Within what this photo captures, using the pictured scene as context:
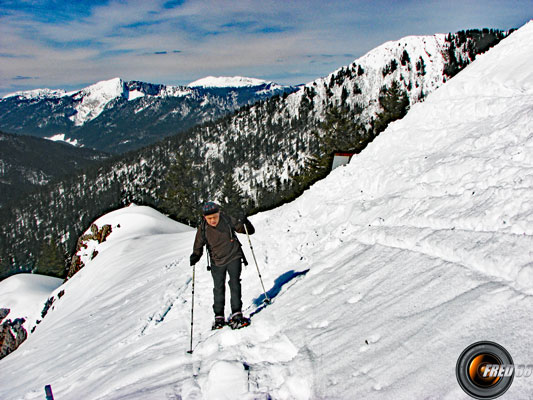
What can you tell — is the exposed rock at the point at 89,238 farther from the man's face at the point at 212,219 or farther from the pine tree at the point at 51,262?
the pine tree at the point at 51,262

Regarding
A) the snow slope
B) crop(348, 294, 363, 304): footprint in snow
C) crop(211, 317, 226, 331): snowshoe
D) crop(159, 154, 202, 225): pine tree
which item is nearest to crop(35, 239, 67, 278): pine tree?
crop(159, 154, 202, 225): pine tree

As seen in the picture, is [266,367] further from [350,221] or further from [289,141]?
[289,141]

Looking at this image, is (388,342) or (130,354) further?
(130,354)

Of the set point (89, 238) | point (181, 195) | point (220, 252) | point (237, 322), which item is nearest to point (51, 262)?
point (181, 195)

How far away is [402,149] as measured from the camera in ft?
41.1

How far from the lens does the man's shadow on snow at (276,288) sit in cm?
734

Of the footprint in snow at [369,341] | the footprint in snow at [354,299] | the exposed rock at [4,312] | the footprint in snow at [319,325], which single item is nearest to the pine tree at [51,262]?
the exposed rock at [4,312]

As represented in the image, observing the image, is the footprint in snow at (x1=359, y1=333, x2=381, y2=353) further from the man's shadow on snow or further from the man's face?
the man's face

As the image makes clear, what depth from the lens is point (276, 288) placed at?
27.2 feet

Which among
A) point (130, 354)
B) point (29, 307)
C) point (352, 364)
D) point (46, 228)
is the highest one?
point (352, 364)

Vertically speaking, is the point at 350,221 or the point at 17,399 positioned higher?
the point at 350,221

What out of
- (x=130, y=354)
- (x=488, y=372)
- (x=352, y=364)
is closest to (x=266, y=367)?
(x=352, y=364)

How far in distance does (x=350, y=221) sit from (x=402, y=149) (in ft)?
13.6

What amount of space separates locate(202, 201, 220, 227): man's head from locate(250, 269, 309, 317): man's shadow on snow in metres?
2.04
